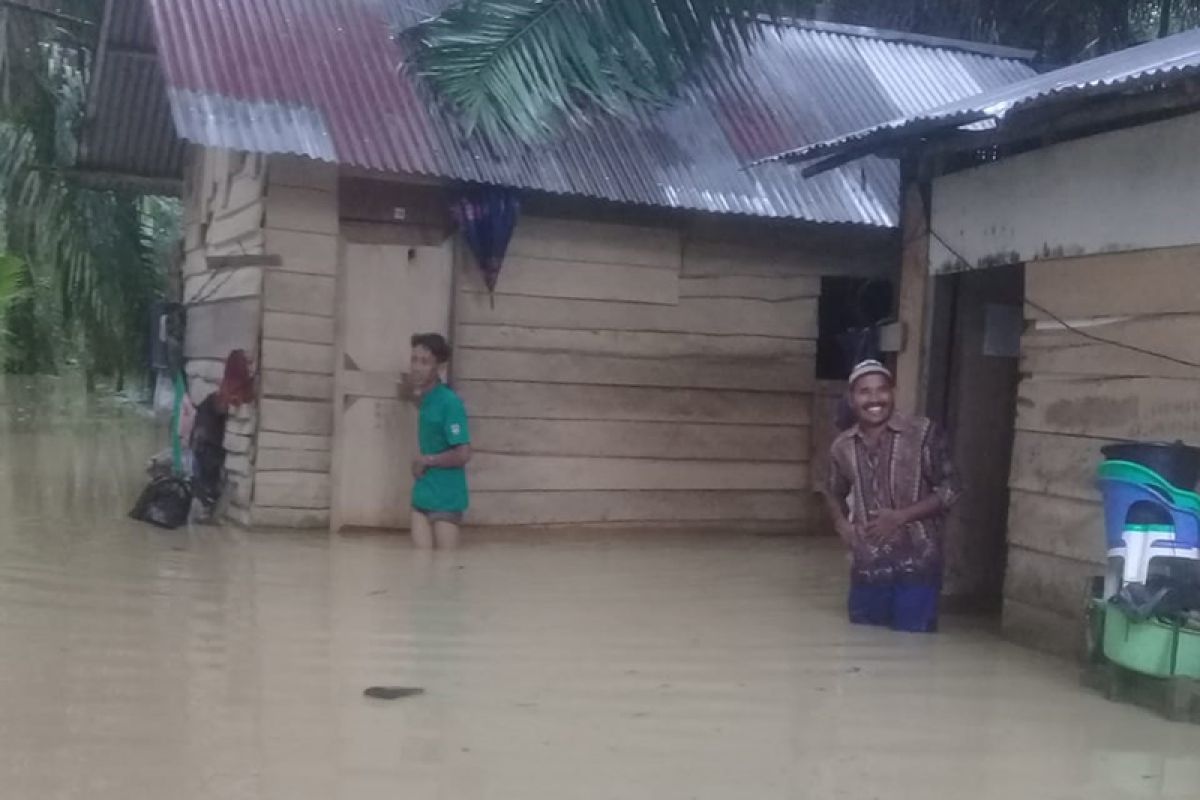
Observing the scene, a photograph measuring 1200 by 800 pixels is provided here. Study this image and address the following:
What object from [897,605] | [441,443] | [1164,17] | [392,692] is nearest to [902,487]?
[897,605]

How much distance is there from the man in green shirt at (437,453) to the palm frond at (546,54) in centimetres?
180

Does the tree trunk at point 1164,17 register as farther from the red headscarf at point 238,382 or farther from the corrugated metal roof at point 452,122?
the red headscarf at point 238,382

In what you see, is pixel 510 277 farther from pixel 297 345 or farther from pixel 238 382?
pixel 238 382

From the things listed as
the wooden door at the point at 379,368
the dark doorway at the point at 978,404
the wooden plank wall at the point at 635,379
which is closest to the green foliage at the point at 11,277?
the wooden door at the point at 379,368

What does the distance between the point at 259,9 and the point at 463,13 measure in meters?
1.56

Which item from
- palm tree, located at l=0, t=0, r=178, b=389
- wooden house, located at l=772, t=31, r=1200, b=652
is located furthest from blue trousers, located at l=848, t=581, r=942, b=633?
palm tree, located at l=0, t=0, r=178, b=389

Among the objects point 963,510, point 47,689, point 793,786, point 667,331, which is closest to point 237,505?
point 667,331

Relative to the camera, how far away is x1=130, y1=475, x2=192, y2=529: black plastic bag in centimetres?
869

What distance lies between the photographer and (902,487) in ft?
21.1

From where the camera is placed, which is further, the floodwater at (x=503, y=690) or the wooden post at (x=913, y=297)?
the wooden post at (x=913, y=297)

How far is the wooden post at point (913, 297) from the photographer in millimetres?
7277

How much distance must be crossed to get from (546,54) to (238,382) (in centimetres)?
327

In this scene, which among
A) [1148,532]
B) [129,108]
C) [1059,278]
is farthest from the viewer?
[129,108]

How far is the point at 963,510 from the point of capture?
25.0ft
